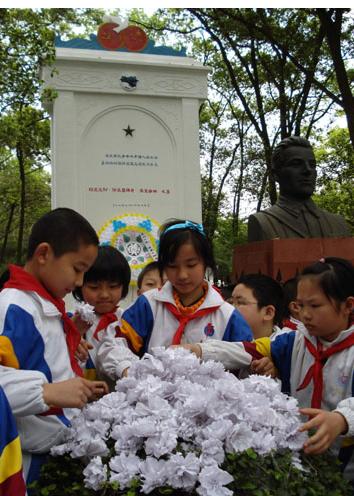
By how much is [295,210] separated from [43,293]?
4281 mm

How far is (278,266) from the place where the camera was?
16.4 feet

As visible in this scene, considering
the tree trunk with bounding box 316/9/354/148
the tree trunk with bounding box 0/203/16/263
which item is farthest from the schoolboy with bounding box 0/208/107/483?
the tree trunk with bounding box 0/203/16/263

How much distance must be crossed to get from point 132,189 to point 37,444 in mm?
7618

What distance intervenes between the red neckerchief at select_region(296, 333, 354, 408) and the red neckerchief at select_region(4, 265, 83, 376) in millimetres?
904

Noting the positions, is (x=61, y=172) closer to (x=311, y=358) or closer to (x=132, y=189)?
(x=132, y=189)

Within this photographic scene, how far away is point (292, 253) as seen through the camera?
5062 mm

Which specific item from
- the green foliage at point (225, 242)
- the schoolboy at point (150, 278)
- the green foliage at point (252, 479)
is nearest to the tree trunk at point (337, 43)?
the green foliage at point (225, 242)

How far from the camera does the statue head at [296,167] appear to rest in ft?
18.6

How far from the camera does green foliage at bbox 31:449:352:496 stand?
1.31 meters

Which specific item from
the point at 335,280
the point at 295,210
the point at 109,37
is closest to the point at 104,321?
the point at 335,280

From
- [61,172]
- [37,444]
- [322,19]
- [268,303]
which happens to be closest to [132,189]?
[61,172]

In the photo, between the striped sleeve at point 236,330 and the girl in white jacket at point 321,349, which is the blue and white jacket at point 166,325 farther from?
the girl in white jacket at point 321,349

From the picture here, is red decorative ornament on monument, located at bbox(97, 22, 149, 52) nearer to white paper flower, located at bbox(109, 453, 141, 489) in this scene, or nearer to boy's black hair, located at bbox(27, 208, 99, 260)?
boy's black hair, located at bbox(27, 208, 99, 260)

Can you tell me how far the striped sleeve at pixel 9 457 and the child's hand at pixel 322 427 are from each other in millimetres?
765
